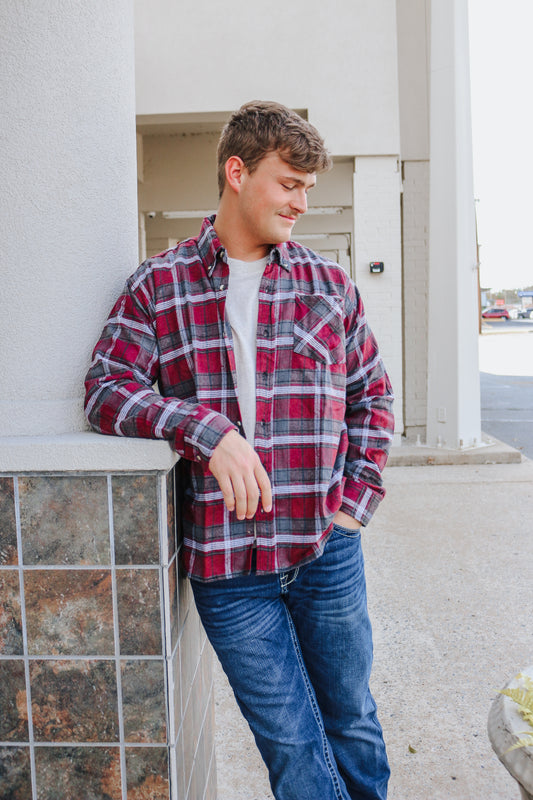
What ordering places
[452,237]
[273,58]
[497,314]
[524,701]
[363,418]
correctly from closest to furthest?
[524,701] < [363,418] < [273,58] < [452,237] < [497,314]

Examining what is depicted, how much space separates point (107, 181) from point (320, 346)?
657 millimetres

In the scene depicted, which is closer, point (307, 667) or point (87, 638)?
point (87, 638)

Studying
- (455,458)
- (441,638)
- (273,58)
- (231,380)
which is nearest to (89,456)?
(231,380)

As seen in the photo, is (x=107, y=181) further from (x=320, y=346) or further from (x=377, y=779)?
(x=377, y=779)

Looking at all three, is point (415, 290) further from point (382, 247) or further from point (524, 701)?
point (524, 701)

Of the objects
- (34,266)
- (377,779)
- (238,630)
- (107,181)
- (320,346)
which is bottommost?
(377,779)

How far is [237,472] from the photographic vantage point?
1.53 meters

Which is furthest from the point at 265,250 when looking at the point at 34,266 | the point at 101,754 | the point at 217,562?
the point at 101,754

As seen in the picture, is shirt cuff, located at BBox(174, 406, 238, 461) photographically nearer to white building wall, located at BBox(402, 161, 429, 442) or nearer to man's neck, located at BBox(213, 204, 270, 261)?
man's neck, located at BBox(213, 204, 270, 261)

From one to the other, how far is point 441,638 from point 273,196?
269 cm

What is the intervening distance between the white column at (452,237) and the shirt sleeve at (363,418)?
6.62m

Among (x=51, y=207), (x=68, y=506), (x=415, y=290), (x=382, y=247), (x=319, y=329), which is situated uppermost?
(x=382, y=247)

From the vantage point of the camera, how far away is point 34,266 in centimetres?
172

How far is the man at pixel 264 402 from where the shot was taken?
1706 mm
